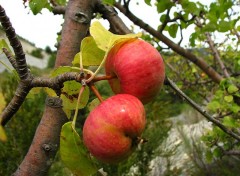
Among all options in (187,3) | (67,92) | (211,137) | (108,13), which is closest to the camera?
(67,92)

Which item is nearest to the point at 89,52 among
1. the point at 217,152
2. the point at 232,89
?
the point at 232,89

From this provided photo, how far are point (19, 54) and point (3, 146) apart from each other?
8.83 ft

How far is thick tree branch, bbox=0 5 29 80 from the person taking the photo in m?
0.50

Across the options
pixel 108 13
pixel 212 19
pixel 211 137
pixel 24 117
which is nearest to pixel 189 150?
pixel 24 117

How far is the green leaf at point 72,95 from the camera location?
0.60 m

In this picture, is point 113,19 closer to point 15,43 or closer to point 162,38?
point 15,43

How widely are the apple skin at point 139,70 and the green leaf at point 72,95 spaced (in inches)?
3.4

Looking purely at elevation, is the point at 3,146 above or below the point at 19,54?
below

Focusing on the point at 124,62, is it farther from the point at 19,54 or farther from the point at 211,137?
the point at 211,137

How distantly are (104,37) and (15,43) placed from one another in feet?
0.42

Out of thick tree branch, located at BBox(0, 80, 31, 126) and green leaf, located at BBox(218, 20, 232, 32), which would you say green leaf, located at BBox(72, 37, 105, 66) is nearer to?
thick tree branch, located at BBox(0, 80, 31, 126)

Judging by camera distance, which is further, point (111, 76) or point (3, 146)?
point (3, 146)

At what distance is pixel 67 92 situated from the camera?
611 millimetres

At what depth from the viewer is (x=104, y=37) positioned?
0.53 metres
